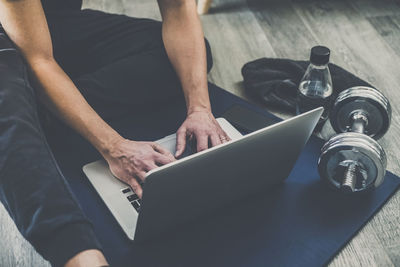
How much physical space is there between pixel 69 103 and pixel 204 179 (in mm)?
398

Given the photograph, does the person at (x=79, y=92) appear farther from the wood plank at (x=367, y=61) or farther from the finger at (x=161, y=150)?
the wood plank at (x=367, y=61)

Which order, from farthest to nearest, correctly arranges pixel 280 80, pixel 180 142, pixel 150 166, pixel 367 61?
pixel 367 61 < pixel 280 80 < pixel 180 142 < pixel 150 166

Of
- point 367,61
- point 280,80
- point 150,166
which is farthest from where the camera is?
point 367,61

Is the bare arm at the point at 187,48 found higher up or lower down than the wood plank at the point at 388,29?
higher up

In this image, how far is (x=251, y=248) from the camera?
105cm

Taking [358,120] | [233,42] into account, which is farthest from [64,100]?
[233,42]

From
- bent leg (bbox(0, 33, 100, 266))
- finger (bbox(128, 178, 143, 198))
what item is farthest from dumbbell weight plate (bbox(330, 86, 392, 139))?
bent leg (bbox(0, 33, 100, 266))

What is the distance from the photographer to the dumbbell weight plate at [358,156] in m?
1.08

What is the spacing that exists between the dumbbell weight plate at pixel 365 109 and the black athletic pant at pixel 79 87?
43 centimetres

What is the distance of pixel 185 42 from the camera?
1347mm

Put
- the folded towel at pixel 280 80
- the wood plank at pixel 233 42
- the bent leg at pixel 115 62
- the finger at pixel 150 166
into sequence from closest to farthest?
the finger at pixel 150 166 < the bent leg at pixel 115 62 < the folded towel at pixel 280 80 < the wood plank at pixel 233 42

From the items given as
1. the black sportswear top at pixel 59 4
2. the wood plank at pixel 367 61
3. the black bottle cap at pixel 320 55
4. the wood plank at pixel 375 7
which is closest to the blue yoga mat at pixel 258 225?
the wood plank at pixel 367 61

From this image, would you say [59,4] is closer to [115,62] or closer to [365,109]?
[115,62]

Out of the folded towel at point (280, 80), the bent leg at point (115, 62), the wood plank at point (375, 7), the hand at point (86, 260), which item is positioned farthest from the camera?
the wood plank at point (375, 7)
